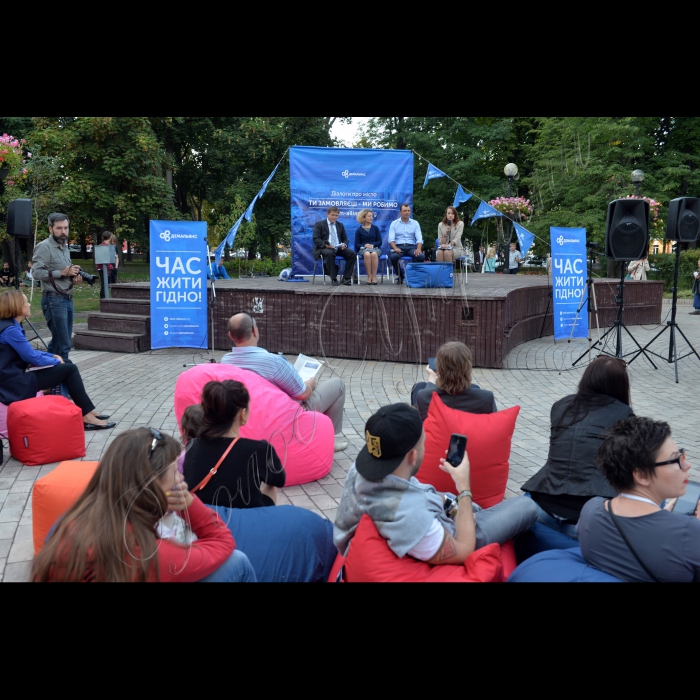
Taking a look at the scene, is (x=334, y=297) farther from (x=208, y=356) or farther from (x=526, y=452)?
(x=526, y=452)

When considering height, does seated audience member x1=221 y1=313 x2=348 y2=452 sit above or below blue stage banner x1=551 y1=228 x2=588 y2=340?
below

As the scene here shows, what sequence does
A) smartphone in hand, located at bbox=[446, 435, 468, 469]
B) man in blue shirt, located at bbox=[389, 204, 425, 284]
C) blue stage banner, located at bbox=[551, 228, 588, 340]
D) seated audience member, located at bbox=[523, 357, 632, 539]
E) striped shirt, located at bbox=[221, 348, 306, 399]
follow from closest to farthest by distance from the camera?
smartphone in hand, located at bbox=[446, 435, 468, 469] → seated audience member, located at bbox=[523, 357, 632, 539] → striped shirt, located at bbox=[221, 348, 306, 399] → blue stage banner, located at bbox=[551, 228, 588, 340] → man in blue shirt, located at bbox=[389, 204, 425, 284]

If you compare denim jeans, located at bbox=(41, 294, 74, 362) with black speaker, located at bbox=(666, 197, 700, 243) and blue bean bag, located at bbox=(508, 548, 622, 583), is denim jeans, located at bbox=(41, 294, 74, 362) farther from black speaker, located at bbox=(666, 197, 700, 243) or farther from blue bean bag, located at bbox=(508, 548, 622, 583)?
black speaker, located at bbox=(666, 197, 700, 243)

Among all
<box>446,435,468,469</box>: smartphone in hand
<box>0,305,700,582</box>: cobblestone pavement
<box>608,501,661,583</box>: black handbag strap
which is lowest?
<box>0,305,700,582</box>: cobblestone pavement

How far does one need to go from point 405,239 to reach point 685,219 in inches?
197

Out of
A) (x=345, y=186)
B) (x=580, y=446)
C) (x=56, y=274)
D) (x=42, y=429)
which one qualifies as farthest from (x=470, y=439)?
(x=345, y=186)

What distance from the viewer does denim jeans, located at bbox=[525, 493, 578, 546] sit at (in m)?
3.25

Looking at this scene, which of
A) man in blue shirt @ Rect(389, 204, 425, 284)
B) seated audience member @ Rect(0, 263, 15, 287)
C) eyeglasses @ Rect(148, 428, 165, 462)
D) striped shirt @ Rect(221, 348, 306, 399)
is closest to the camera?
eyeglasses @ Rect(148, 428, 165, 462)

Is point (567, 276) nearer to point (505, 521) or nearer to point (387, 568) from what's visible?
point (505, 521)

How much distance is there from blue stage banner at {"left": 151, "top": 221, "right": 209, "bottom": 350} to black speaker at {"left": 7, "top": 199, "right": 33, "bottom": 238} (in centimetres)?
236

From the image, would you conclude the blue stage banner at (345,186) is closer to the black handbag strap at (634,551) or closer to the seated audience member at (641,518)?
the seated audience member at (641,518)

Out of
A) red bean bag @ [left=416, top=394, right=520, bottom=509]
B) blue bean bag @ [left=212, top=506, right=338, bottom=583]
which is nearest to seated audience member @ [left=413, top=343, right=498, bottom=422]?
red bean bag @ [left=416, top=394, right=520, bottom=509]

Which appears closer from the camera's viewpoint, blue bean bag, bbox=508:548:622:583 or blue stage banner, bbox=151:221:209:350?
blue bean bag, bbox=508:548:622:583

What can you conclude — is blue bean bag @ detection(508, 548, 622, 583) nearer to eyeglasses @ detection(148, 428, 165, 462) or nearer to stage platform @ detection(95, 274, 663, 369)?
eyeglasses @ detection(148, 428, 165, 462)
